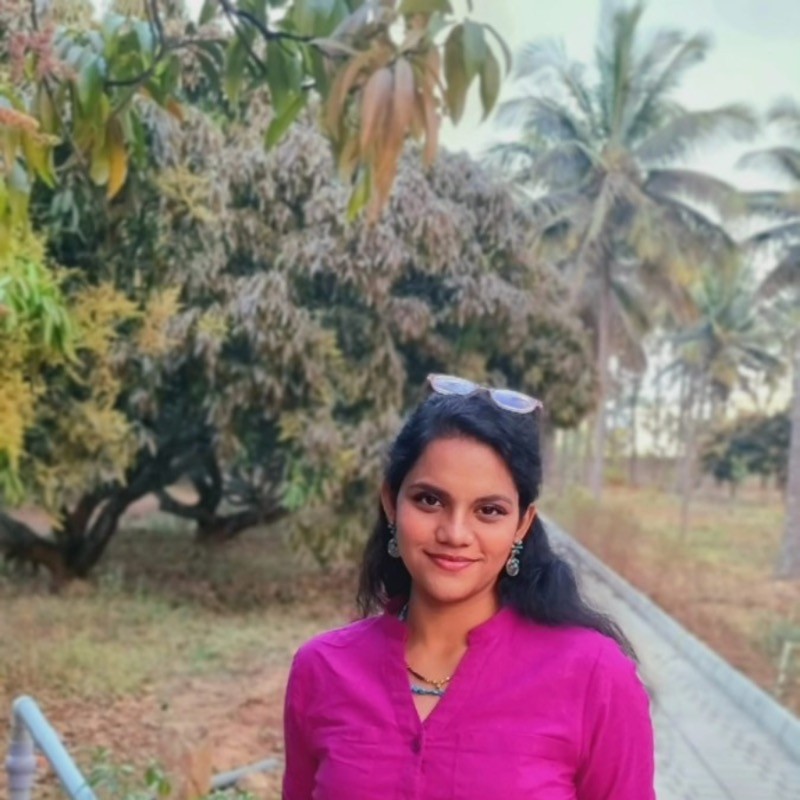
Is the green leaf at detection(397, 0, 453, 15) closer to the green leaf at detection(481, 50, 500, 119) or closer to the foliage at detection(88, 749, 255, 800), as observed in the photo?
the green leaf at detection(481, 50, 500, 119)

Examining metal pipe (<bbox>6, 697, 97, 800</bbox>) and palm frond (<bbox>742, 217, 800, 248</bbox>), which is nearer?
metal pipe (<bbox>6, 697, 97, 800</bbox>)

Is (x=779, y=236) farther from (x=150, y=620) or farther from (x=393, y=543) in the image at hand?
(x=393, y=543)

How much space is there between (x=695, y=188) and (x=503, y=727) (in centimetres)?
2186

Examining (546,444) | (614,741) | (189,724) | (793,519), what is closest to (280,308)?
(189,724)

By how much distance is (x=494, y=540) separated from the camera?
153 cm

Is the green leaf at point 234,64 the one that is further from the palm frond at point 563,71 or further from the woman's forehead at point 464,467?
the palm frond at point 563,71

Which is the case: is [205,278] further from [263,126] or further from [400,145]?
[400,145]

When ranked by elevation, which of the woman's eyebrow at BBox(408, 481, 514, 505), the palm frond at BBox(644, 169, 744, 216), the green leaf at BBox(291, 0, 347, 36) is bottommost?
the woman's eyebrow at BBox(408, 481, 514, 505)

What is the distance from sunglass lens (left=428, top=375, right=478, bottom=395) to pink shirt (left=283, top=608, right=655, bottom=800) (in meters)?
0.32

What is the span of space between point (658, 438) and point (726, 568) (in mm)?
27889

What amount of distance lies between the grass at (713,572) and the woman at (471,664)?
287 inches

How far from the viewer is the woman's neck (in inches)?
62.0

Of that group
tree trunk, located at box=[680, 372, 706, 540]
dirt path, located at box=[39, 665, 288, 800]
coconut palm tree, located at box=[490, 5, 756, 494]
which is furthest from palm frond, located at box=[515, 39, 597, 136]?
dirt path, located at box=[39, 665, 288, 800]

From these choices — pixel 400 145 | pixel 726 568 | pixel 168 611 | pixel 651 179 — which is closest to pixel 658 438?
pixel 651 179
